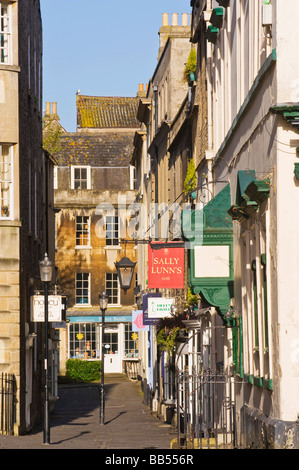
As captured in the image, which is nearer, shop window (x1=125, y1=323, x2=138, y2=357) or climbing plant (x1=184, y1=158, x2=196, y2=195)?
climbing plant (x1=184, y1=158, x2=196, y2=195)

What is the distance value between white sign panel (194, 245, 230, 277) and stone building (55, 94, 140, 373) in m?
40.7

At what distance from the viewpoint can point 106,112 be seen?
237ft

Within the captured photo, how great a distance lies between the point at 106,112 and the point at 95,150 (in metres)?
8.37

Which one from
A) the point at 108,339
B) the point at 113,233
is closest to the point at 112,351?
the point at 108,339

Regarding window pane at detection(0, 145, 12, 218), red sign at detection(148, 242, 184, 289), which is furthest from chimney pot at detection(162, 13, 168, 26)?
red sign at detection(148, 242, 184, 289)

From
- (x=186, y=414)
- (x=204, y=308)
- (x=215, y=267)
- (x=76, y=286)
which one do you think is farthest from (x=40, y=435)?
(x=76, y=286)

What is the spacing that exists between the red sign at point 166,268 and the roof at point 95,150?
37853mm

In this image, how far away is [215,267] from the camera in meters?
16.5

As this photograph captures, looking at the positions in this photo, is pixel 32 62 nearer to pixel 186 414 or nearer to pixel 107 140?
pixel 186 414

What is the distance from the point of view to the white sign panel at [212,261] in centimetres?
1634

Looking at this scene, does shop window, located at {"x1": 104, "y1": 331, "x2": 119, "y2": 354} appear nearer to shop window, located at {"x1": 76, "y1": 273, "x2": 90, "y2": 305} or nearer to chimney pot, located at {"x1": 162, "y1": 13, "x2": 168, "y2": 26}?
shop window, located at {"x1": 76, "y1": 273, "x2": 90, "y2": 305}

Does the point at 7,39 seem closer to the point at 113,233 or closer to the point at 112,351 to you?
the point at 112,351

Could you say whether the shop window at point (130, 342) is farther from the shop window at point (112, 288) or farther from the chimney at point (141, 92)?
the chimney at point (141, 92)

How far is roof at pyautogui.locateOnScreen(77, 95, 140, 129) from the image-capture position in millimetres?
71000
